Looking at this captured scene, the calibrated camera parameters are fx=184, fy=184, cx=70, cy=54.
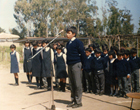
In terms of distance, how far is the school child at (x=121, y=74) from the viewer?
421cm

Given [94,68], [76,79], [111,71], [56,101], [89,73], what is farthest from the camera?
[89,73]

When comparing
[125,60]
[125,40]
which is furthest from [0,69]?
[125,40]

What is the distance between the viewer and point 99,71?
14.7 ft

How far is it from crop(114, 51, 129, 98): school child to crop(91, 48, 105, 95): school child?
363 millimetres

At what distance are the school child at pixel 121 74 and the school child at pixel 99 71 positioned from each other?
36 cm

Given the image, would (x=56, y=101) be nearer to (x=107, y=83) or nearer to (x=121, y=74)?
(x=107, y=83)

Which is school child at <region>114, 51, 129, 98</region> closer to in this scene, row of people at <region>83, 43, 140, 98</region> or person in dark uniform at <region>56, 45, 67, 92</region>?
row of people at <region>83, 43, 140, 98</region>

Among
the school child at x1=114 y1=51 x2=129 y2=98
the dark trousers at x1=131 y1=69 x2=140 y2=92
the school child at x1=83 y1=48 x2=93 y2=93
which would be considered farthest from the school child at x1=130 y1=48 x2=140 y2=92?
the school child at x1=83 y1=48 x2=93 y2=93

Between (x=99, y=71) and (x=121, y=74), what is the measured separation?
1.74 feet

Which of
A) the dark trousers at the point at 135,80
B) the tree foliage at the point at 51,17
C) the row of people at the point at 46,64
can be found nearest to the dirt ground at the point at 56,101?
the row of people at the point at 46,64

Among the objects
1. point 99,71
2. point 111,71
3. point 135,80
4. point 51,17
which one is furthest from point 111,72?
point 51,17

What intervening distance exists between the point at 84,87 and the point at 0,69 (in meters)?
4.00

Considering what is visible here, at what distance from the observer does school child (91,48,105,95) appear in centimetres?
448

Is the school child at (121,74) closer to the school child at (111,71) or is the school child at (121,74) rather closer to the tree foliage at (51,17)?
the school child at (111,71)
